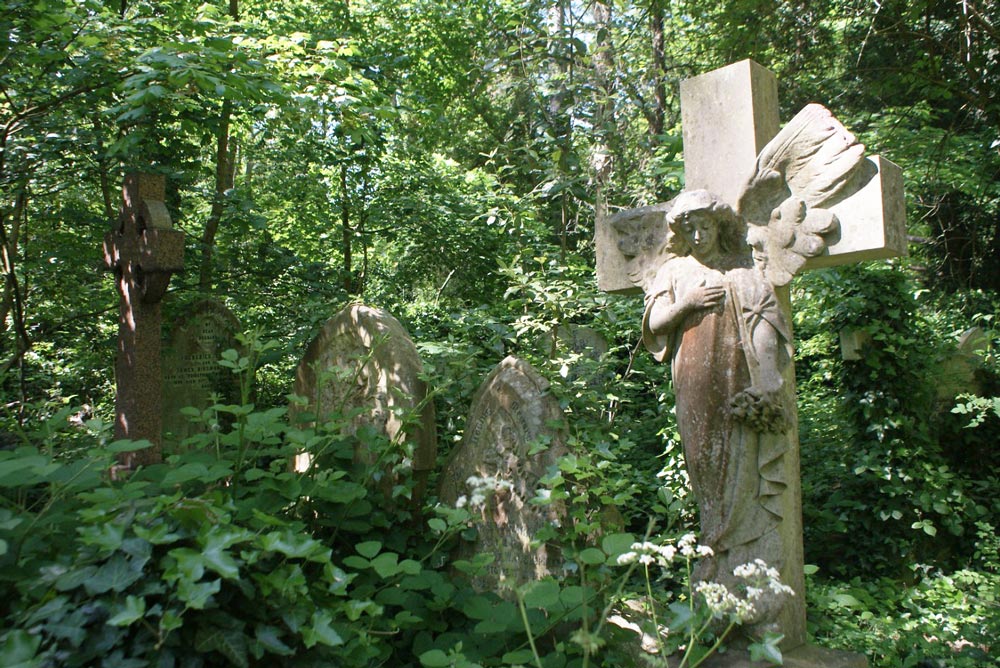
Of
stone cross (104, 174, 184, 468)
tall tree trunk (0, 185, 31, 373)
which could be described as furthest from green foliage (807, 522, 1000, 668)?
tall tree trunk (0, 185, 31, 373)

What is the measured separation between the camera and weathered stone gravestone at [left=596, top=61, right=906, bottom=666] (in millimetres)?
2939

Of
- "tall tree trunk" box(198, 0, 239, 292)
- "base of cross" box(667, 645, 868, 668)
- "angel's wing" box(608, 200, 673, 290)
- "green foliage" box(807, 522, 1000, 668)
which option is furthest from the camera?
"tall tree trunk" box(198, 0, 239, 292)

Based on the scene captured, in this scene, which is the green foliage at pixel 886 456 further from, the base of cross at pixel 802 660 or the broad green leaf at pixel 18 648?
the broad green leaf at pixel 18 648

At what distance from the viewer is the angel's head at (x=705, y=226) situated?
120 inches

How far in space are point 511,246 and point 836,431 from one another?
3117mm

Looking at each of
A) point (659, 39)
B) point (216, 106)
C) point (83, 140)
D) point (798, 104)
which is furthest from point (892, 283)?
point (659, 39)

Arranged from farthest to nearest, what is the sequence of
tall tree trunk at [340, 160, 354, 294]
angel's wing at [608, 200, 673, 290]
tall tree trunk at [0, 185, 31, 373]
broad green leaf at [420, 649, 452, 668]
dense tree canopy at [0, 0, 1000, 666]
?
tall tree trunk at [340, 160, 354, 294], tall tree trunk at [0, 185, 31, 373], dense tree canopy at [0, 0, 1000, 666], angel's wing at [608, 200, 673, 290], broad green leaf at [420, 649, 452, 668]

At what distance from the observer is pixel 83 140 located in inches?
209

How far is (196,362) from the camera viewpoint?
238 inches

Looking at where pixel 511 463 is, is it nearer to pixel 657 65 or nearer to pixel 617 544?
pixel 617 544

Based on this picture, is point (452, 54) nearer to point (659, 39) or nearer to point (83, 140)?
point (659, 39)

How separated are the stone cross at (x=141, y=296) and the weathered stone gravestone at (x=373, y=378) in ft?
2.83

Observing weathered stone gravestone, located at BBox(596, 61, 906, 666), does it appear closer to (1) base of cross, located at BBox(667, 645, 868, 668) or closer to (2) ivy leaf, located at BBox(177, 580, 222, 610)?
(1) base of cross, located at BBox(667, 645, 868, 668)

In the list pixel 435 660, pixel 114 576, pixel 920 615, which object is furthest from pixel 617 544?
pixel 920 615
